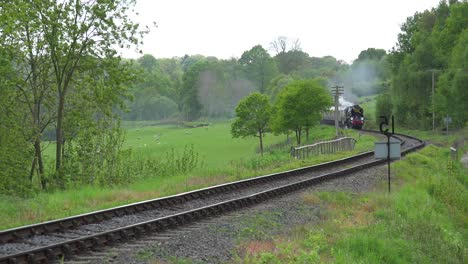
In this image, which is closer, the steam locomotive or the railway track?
the railway track

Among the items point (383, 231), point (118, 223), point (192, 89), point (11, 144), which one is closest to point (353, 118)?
point (11, 144)

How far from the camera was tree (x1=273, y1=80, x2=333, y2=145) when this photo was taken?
2458 inches

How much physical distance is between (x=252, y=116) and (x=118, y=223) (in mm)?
59137

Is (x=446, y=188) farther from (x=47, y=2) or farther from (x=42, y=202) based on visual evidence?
(x=47, y=2)

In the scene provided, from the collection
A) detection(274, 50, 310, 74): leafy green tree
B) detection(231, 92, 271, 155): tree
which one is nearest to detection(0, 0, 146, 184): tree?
detection(231, 92, 271, 155): tree

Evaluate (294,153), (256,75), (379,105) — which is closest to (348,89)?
(256,75)

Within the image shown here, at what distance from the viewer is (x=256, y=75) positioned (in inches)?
6137

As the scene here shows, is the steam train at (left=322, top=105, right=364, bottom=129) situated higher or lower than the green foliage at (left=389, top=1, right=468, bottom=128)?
lower

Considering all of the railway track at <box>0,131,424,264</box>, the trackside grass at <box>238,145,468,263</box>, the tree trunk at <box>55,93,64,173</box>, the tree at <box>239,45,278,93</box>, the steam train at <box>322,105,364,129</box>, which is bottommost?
the steam train at <box>322,105,364,129</box>

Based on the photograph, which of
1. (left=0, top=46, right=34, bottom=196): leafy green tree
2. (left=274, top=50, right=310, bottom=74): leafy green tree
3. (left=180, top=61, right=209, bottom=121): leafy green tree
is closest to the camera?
(left=0, top=46, right=34, bottom=196): leafy green tree

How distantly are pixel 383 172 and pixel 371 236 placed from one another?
49.1ft

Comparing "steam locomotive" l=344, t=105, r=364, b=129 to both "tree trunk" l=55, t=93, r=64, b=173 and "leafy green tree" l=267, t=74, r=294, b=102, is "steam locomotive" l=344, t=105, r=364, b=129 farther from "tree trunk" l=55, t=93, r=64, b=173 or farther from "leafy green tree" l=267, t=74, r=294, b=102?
"tree trunk" l=55, t=93, r=64, b=173

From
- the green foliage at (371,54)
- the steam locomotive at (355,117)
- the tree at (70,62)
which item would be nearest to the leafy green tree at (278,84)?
the steam locomotive at (355,117)

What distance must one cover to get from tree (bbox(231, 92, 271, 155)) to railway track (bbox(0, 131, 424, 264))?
49805mm
